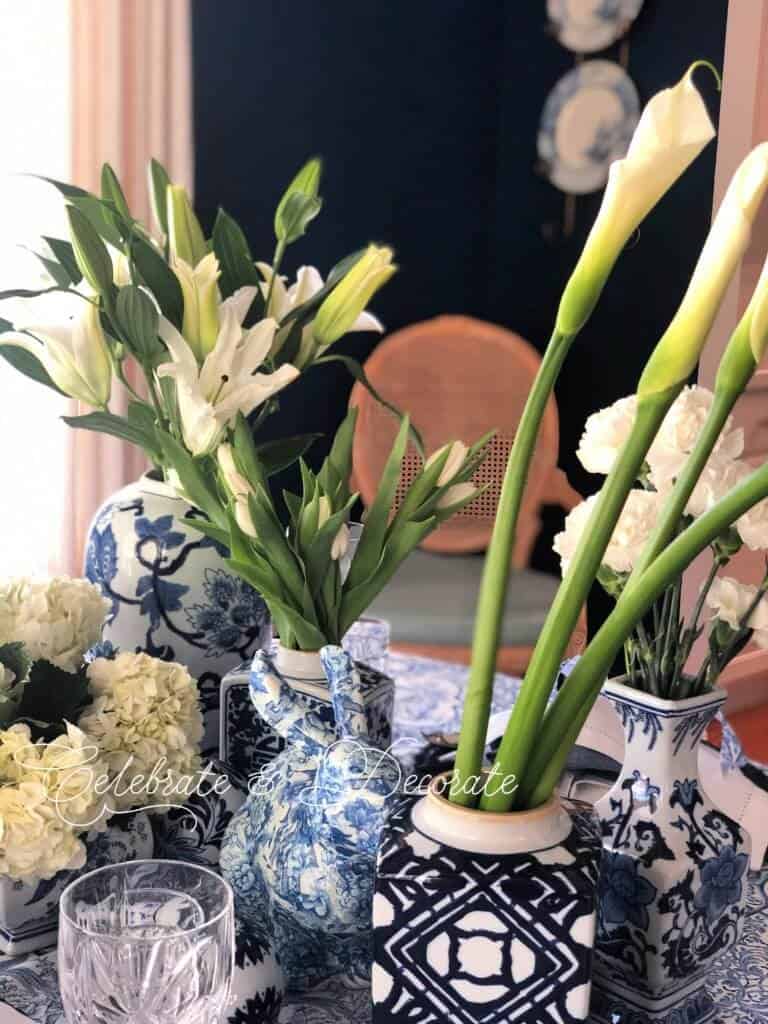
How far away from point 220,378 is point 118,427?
0.15 meters

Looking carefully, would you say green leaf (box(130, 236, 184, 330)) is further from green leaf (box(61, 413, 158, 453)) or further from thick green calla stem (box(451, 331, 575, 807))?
thick green calla stem (box(451, 331, 575, 807))

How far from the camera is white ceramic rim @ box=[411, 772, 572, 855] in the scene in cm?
65

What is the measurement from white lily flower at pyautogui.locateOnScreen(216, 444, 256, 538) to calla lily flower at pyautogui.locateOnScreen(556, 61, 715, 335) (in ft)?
1.09

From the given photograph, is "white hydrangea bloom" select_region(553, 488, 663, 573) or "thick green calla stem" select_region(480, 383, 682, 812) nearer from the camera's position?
"thick green calla stem" select_region(480, 383, 682, 812)

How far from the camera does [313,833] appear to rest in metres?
0.75

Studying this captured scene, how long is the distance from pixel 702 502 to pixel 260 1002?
419 mm

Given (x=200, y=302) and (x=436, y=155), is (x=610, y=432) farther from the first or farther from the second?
(x=436, y=155)

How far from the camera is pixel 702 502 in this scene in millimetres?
768

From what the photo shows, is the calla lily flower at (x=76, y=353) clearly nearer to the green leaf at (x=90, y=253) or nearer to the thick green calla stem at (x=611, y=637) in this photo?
the green leaf at (x=90, y=253)

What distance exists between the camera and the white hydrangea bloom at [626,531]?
750mm

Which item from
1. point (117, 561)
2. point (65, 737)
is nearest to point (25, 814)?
point (65, 737)

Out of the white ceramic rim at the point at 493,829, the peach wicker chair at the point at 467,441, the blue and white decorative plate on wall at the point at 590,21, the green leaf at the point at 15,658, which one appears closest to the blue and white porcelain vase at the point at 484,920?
the white ceramic rim at the point at 493,829

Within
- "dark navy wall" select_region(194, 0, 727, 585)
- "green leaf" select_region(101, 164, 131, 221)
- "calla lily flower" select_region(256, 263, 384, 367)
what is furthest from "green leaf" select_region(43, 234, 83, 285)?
"dark navy wall" select_region(194, 0, 727, 585)

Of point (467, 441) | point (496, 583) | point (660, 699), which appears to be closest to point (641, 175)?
point (496, 583)
